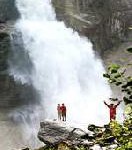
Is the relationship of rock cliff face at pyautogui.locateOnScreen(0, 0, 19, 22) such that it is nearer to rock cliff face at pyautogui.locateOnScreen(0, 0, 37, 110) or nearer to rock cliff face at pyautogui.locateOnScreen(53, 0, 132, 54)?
rock cliff face at pyautogui.locateOnScreen(0, 0, 37, 110)

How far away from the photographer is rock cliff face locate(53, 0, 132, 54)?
114 feet

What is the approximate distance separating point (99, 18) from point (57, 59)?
18.9 feet

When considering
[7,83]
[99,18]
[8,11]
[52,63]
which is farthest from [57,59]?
[99,18]

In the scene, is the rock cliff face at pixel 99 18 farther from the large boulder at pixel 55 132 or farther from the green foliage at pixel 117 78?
the green foliage at pixel 117 78

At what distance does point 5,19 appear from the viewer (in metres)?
31.8

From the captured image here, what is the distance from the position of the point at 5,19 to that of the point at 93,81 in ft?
25.1

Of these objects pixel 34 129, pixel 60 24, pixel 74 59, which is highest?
pixel 60 24

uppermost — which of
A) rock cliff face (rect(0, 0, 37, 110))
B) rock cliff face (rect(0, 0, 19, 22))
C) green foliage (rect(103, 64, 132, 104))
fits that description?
green foliage (rect(103, 64, 132, 104))

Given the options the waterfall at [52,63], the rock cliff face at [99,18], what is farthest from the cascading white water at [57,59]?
the rock cliff face at [99,18]

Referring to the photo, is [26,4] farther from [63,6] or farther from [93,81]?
[93,81]

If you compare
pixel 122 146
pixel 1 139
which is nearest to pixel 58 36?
pixel 1 139

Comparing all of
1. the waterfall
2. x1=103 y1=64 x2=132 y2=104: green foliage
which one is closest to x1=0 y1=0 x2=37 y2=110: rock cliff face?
the waterfall

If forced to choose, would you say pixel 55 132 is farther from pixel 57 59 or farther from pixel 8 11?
pixel 8 11

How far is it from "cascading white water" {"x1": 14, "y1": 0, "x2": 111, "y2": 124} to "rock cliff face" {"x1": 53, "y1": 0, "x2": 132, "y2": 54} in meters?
0.87
